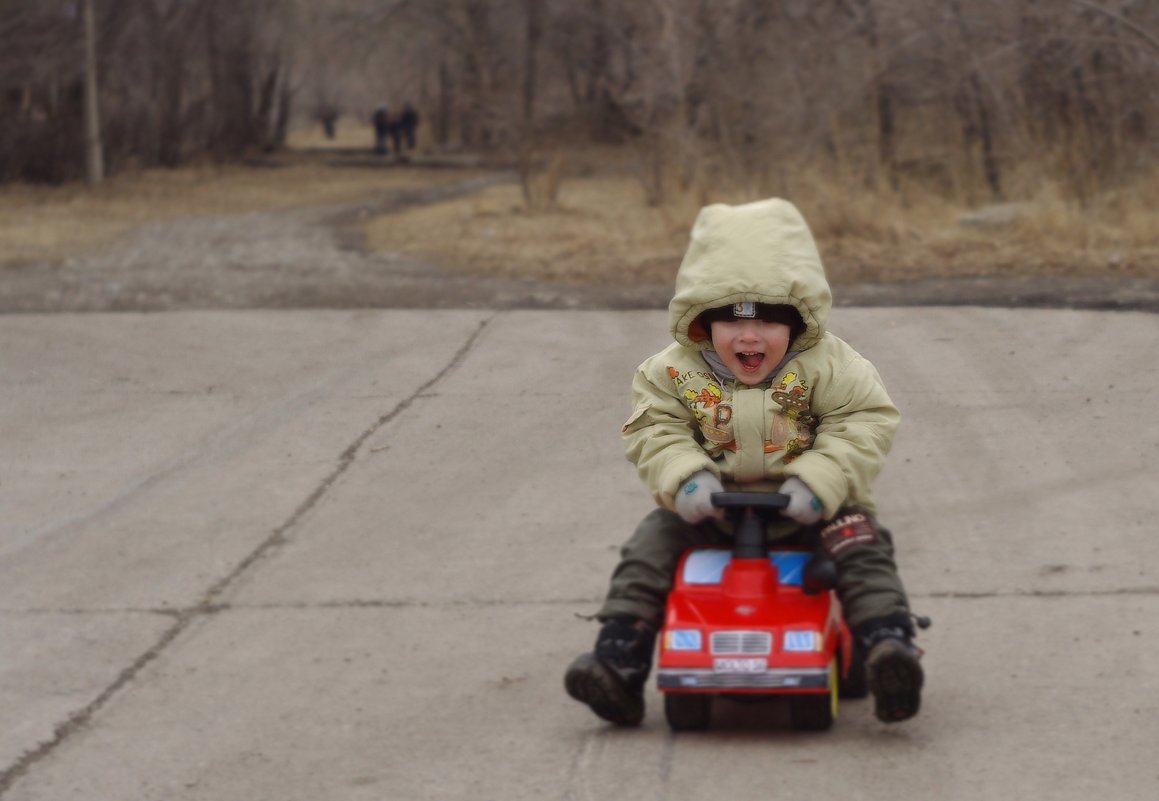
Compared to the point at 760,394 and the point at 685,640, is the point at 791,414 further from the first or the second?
the point at 685,640

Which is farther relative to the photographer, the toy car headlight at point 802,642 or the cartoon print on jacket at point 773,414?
the cartoon print on jacket at point 773,414

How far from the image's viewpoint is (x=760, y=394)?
432 cm

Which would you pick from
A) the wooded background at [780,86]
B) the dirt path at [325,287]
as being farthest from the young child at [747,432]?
the wooded background at [780,86]

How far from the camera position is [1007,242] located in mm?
13242

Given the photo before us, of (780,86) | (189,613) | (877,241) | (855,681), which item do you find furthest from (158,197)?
(855,681)

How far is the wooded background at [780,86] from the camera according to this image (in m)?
15.3

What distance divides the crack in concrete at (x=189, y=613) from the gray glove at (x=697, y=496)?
1.67 m

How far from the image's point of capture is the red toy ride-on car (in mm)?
4012

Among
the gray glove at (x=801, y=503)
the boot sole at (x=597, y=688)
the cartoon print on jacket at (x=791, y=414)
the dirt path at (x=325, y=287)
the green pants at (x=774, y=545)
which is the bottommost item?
the dirt path at (x=325, y=287)

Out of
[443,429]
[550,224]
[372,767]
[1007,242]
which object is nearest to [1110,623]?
[372,767]

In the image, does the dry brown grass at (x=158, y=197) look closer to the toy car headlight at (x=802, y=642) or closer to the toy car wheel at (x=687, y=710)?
the toy car wheel at (x=687, y=710)

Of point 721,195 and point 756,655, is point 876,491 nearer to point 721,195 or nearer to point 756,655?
point 756,655

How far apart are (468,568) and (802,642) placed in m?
2.05

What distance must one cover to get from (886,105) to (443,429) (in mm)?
11141
